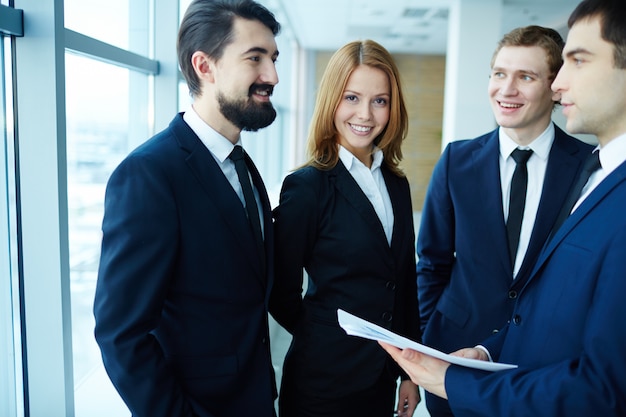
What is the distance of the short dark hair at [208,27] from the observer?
4.92ft

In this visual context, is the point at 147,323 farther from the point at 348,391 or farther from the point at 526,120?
the point at 526,120

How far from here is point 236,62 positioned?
151cm

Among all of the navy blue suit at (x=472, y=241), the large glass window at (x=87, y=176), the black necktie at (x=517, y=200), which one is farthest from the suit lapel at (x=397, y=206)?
the large glass window at (x=87, y=176)

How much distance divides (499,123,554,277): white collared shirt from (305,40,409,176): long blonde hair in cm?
46

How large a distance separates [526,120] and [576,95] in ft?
2.50

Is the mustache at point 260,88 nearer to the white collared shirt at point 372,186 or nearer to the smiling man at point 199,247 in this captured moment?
the smiling man at point 199,247

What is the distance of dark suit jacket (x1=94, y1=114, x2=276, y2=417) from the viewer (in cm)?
120

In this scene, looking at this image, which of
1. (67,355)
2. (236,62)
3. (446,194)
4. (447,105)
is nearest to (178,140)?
(236,62)

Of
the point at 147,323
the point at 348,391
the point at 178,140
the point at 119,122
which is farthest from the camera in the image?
the point at 119,122

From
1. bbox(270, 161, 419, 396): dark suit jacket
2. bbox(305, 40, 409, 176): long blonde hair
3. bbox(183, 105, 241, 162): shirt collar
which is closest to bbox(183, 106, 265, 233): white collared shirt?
bbox(183, 105, 241, 162): shirt collar

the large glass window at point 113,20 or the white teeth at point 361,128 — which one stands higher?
the large glass window at point 113,20

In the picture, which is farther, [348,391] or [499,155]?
[499,155]

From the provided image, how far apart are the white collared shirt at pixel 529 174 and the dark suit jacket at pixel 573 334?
0.67 meters

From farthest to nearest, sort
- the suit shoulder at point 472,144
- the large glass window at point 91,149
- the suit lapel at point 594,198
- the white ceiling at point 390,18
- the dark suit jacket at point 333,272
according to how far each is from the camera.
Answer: the white ceiling at point 390,18 → the suit shoulder at point 472,144 → the large glass window at point 91,149 → the dark suit jacket at point 333,272 → the suit lapel at point 594,198
